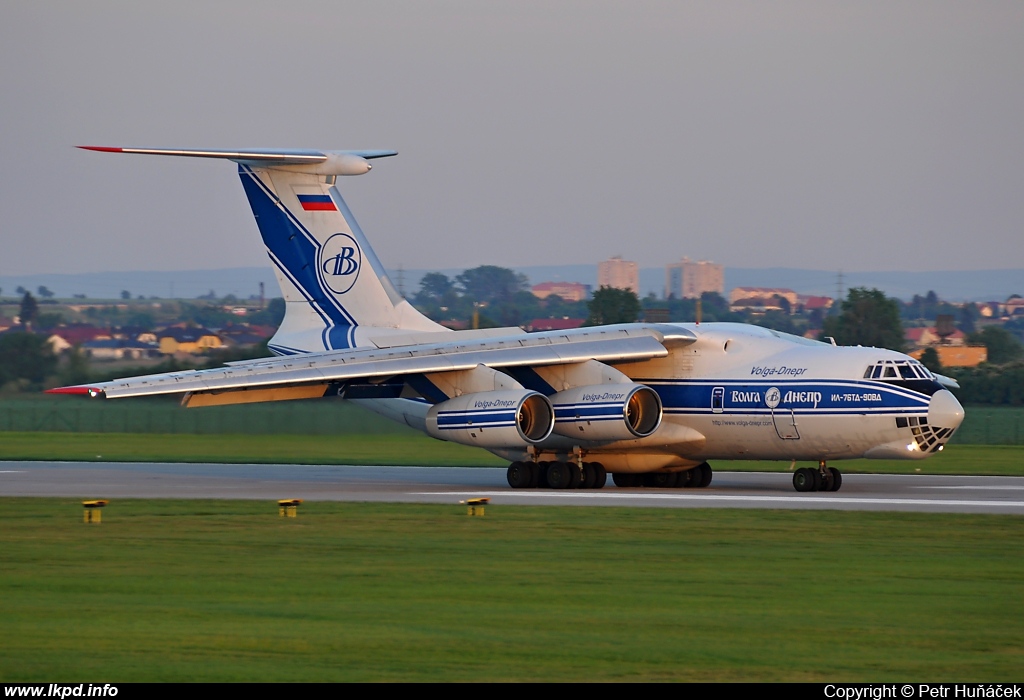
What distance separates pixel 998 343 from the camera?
186 ft

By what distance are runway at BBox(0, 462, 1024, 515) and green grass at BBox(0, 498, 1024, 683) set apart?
2.54 meters

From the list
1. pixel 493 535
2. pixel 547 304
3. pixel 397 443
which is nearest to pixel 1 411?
pixel 397 443

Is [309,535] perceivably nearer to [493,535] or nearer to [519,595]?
[493,535]

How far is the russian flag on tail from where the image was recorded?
27797 mm

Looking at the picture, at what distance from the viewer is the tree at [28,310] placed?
43578 mm

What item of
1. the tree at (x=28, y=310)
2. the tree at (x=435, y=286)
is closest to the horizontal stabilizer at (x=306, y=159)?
the tree at (x=28, y=310)

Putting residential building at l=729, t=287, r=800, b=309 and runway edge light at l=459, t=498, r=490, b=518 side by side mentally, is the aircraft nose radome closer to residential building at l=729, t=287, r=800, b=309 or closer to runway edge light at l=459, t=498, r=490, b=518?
runway edge light at l=459, t=498, r=490, b=518

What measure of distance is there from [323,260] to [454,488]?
5708mm

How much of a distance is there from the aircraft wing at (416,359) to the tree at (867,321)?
25.9 m

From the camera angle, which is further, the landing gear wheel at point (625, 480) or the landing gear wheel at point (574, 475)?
the landing gear wheel at point (625, 480)

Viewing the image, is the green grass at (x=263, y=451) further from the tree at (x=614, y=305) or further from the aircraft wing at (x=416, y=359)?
the tree at (x=614, y=305)

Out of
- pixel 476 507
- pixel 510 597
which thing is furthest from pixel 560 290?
pixel 510 597

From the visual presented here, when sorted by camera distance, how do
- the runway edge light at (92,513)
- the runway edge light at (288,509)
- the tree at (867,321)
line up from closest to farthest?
the runway edge light at (92,513) → the runway edge light at (288,509) → the tree at (867,321)

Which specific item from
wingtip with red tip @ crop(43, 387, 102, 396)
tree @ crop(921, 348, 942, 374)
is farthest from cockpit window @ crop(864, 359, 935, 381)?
tree @ crop(921, 348, 942, 374)
